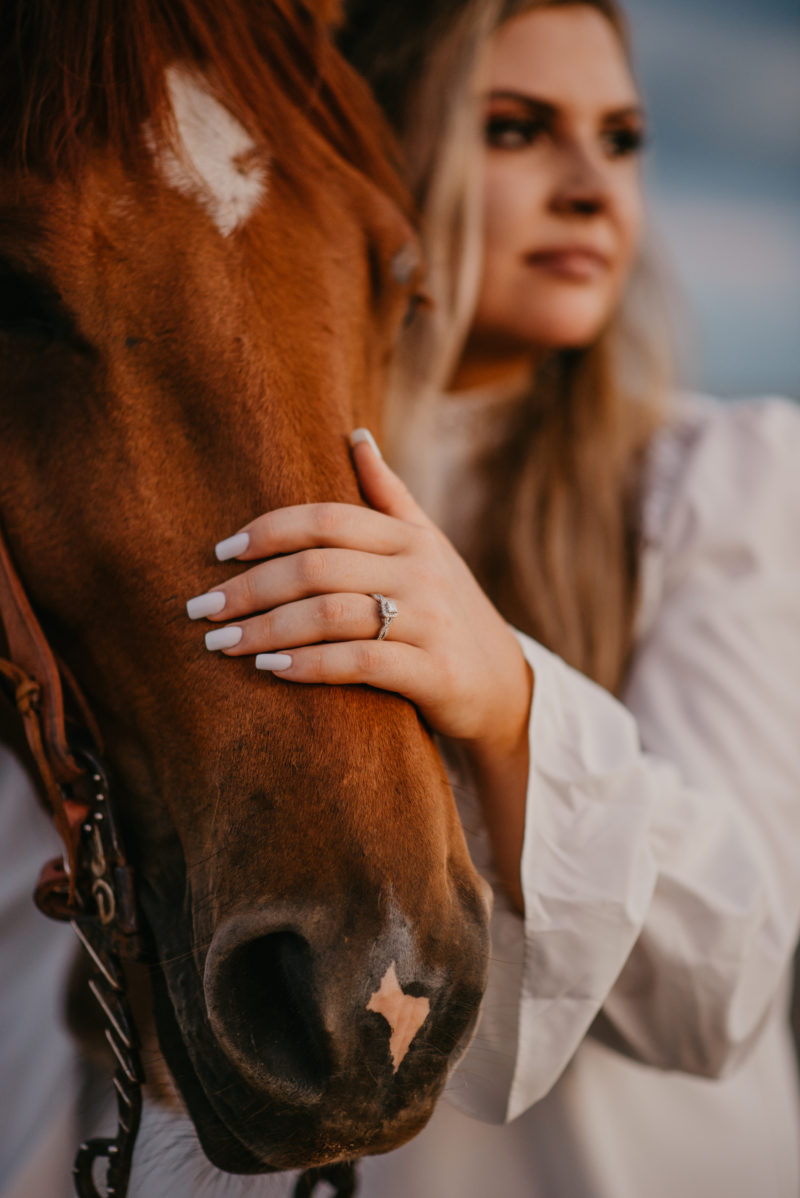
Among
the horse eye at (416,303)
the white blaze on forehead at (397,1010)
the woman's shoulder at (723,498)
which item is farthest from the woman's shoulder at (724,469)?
the white blaze on forehead at (397,1010)

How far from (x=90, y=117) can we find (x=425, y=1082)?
2.44ft

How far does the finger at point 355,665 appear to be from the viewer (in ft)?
1.77

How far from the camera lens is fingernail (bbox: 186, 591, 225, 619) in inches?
22.1

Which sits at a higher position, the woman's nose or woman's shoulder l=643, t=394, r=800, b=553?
the woman's nose

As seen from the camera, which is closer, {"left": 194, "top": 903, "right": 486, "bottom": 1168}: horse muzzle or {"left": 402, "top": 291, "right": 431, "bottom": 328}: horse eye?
{"left": 194, "top": 903, "right": 486, "bottom": 1168}: horse muzzle

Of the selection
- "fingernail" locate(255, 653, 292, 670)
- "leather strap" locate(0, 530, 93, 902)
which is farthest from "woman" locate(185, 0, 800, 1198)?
"leather strap" locate(0, 530, 93, 902)

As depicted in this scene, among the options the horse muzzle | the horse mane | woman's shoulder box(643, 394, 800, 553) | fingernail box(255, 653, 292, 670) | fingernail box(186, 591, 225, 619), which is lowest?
woman's shoulder box(643, 394, 800, 553)

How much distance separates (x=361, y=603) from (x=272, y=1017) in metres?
0.28

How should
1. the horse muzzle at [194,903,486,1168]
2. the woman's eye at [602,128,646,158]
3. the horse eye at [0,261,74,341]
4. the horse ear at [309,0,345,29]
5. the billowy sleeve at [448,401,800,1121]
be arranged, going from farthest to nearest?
the woman's eye at [602,128,646,158]
the horse ear at [309,0,345,29]
the billowy sleeve at [448,401,800,1121]
the horse eye at [0,261,74,341]
the horse muzzle at [194,903,486,1168]

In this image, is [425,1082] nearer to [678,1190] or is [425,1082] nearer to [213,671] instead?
[213,671]

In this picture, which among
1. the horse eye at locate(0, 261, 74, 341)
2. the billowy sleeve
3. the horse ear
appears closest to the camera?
the horse eye at locate(0, 261, 74, 341)

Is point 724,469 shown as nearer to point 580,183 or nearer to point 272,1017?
point 580,183

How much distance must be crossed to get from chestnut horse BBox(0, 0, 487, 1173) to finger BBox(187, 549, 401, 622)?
2 centimetres

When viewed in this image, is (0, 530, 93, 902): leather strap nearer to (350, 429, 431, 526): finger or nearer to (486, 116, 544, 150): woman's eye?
(350, 429, 431, 526): finger
